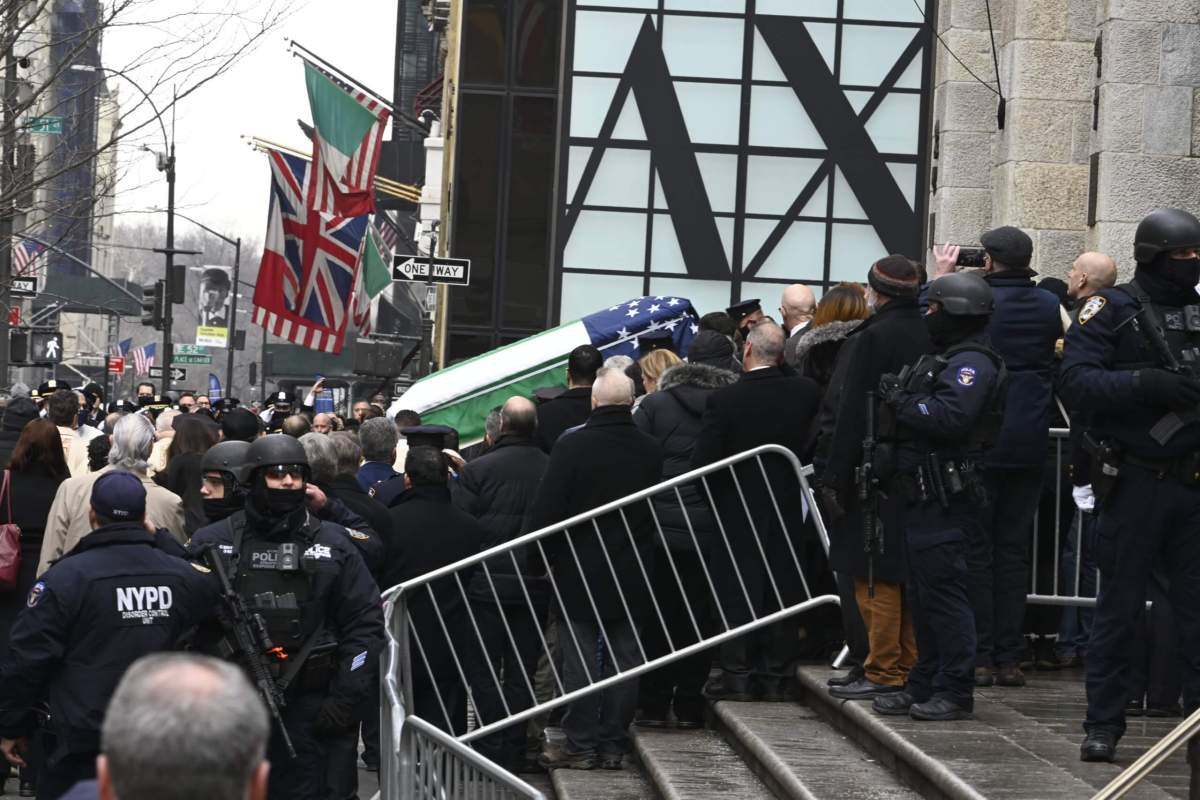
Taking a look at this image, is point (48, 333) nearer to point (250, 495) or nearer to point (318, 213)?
point (318, 213)

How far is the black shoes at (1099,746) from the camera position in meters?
7.41

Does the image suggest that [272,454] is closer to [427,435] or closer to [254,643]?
[254,643]

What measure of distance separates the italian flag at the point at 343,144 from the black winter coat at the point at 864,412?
20.1 m

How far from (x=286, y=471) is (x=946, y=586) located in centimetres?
268

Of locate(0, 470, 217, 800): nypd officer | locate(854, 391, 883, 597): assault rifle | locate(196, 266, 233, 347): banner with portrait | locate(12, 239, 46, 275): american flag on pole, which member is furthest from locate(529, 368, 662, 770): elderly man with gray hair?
locate(196, 266, 233, 347): banner with portrait

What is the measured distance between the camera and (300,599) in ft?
25.6

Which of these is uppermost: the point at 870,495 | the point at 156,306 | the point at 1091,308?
the point at 1091,308

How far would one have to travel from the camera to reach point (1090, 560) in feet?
33.4

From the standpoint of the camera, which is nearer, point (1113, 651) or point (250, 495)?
point (1113, 651)

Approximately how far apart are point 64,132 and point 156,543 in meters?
13.3

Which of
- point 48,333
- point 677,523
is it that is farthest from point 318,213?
point 677,523

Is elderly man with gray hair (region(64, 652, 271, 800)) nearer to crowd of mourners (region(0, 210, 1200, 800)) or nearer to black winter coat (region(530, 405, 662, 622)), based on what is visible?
crowd of mourners (region(0, 210, 1200, 800))

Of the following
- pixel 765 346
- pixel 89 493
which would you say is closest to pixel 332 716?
pixel 89 493

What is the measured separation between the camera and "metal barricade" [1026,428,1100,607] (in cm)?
1010
